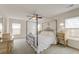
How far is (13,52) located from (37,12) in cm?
107

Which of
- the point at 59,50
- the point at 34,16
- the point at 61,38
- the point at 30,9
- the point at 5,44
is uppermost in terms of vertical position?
the point at 30,9

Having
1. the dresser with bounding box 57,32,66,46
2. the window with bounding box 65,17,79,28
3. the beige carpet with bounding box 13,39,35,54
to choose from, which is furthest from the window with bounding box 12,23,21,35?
the window with bounding box 65,17,79,28

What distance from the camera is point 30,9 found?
95.4 inches

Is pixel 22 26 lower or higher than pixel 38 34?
higher

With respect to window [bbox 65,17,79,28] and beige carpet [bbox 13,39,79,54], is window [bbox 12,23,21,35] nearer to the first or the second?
beige carpet [bbox 13,39,79,54]

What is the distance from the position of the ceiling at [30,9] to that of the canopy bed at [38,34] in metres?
0.17

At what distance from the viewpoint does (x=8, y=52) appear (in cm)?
244

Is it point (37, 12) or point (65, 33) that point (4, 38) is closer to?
point (37, 12)

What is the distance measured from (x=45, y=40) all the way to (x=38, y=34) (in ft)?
0.71

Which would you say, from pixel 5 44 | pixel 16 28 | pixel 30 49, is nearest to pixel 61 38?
pixel 30 49

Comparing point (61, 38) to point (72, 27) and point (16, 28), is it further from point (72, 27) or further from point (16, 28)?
point (16, 28)

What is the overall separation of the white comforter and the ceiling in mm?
494

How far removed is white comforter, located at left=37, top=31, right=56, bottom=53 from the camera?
2.51m
